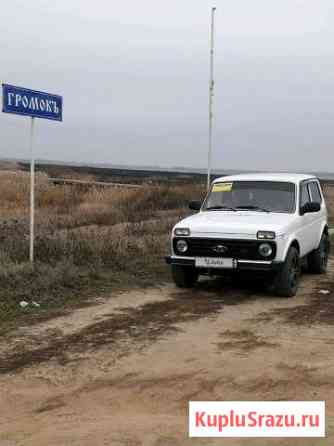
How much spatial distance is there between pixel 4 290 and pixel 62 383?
3538mm

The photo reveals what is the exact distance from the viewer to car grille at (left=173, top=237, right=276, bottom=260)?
8508 millimetres

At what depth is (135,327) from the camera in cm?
704

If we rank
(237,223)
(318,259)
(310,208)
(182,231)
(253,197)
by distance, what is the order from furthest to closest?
(318,259), (253,197), (310,208), (182,231), (237,223)

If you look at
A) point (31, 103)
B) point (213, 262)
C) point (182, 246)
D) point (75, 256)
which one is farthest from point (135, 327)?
point (31, 103)

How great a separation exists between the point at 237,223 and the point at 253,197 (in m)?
1.17

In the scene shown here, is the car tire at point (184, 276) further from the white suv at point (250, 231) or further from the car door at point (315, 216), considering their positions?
the car door at point (315, 216)

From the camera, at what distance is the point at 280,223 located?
344 inches

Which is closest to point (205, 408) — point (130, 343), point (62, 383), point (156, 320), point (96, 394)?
point (96, 394)

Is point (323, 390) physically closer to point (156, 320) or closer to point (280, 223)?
point (156, 320)

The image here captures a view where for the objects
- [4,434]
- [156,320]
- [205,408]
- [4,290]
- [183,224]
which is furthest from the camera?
[183,224]

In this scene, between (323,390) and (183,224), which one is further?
(183,224)

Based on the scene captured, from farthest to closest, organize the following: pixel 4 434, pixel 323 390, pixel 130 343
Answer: pixel 130 343, pixel 323 390, pixel 4 434

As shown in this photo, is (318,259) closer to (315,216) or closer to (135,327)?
(315,216)

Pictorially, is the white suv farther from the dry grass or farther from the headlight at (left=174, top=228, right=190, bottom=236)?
the dry grass
